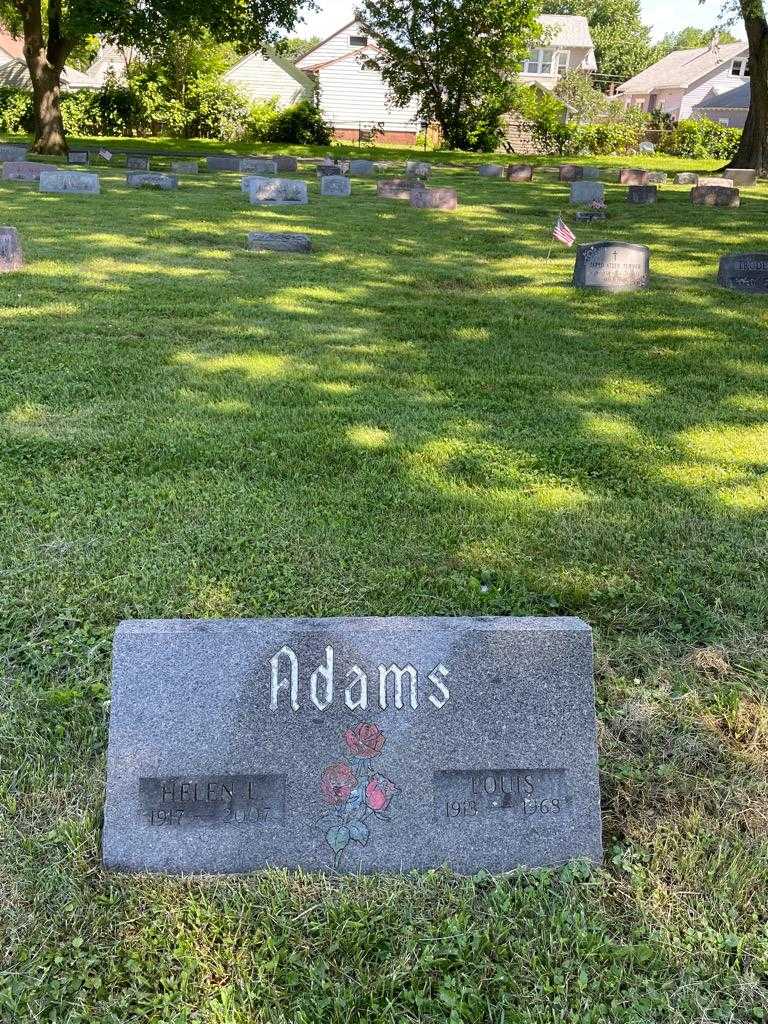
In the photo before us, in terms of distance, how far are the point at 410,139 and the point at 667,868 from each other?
5498 cm

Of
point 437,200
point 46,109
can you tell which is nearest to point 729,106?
point 46,109

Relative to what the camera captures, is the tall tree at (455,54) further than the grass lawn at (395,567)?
Yes

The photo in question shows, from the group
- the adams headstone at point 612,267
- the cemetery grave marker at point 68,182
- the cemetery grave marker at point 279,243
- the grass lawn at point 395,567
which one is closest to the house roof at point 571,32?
the cemetery grave marker at point 68,182

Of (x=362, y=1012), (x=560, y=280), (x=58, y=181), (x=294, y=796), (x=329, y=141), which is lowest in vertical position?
(x=362, y=1012)

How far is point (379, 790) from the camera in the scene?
97.8 inches

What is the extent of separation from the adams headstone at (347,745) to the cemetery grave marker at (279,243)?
32.9 ft

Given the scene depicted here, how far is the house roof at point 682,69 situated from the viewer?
210 ft

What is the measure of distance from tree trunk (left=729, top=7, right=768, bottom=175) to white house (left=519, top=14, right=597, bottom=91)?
32.7 metres

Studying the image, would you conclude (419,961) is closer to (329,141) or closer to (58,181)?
(58,181)

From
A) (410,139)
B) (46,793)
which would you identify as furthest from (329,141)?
(46,793)

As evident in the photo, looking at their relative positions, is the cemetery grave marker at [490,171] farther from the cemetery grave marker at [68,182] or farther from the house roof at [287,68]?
the house roof at [287,68]

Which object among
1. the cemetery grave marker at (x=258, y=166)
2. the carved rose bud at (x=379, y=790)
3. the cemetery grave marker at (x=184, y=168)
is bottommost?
the carved rose bud at (x=379, y=790)

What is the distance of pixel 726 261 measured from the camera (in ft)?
33.1

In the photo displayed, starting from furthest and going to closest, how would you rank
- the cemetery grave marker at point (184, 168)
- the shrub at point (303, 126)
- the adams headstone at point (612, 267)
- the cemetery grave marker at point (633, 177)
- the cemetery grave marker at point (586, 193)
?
the shrub at point (303, 126) → the cemetery grave marker at point (633, 177) → the cemetery grave marker at point (184, 168) → the cemetery grave marker at point (586, 193) → the adams headstone at point (612, 267)
